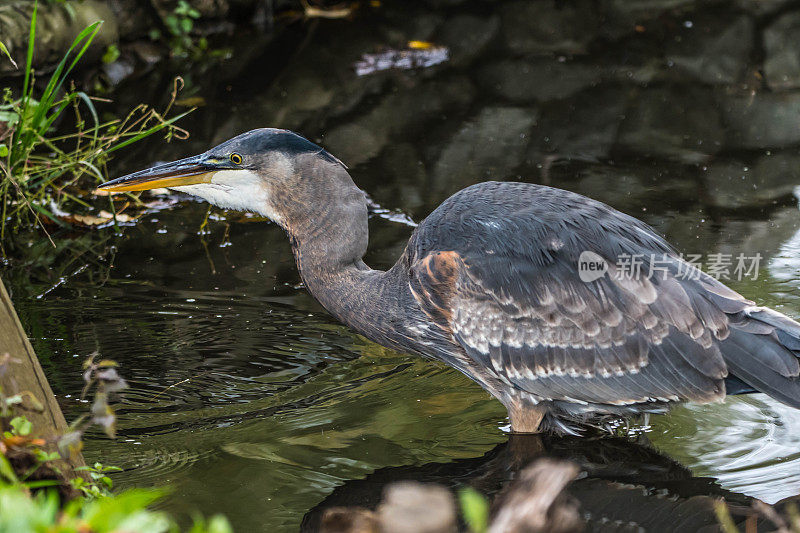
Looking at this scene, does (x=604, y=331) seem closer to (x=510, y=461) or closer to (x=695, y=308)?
(x=695, y=308)

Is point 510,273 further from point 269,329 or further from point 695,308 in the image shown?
point 269,329

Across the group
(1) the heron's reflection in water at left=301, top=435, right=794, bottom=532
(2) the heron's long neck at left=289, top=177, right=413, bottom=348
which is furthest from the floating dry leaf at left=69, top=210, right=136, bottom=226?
(1) the heron's reflection in water at left=301, top=435, right=794, bottom=532

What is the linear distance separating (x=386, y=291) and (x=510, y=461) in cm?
109

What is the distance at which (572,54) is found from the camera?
1127cm

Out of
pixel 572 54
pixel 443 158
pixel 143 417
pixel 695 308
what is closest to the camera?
pixel 695 308

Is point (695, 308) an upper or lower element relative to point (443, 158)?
upper

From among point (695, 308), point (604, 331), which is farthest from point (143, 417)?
point (695, 308)

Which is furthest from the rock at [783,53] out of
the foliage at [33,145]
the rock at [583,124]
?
the foliage at [33,145]

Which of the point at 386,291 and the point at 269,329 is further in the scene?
the point at 269,329

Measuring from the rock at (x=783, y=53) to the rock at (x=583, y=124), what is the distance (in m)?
1.66

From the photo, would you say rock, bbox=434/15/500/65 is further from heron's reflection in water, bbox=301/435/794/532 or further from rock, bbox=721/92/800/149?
heron's reflection in water, bbox=301/435/794/532

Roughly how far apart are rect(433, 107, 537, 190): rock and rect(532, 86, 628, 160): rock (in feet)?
0.60

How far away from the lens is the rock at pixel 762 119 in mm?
8797

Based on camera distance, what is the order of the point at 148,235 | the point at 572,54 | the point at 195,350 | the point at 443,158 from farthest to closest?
the point at 572,54 → the point at 443,158 → the point at 148,235 → the point at 195,350
